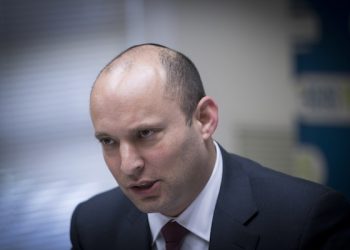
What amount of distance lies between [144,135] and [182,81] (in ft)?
0.61

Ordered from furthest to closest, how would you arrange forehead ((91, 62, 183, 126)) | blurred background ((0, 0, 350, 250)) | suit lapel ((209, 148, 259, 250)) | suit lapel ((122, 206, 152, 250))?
blurred background ((0, 0, 350, 250)), suit lapel ((122, 206, 152, 250)), suit lapel ((209, 148, 259, 250)), forehead ((91, 62, 183, 126))

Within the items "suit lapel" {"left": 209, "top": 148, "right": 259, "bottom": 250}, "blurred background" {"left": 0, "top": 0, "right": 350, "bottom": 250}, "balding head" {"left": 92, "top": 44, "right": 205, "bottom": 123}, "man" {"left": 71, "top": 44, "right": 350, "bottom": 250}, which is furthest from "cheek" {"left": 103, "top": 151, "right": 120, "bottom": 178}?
"blurred background" {"left": 0, "top": 0, "right": 350, "bottom": 250}

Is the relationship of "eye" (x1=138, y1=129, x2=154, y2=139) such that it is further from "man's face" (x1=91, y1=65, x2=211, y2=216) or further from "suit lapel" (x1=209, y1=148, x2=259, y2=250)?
"suit lapel" (x1=209, y1=148, x2=259, y2=250)

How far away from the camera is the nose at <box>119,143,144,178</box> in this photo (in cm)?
129

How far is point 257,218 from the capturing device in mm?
1436

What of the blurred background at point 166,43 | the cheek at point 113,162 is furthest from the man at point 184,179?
the blurred background at point 166,43

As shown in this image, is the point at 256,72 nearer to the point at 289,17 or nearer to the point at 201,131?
the point at 289,17

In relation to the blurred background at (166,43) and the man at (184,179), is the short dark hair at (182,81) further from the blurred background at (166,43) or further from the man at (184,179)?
the blurred background at (166,43)

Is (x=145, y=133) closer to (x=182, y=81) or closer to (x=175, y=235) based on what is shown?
(x=182, y=81)

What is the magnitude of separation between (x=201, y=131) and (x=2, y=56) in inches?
71.4

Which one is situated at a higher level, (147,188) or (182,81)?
(182,81)

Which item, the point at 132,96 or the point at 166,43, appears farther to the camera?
the point at 166,43

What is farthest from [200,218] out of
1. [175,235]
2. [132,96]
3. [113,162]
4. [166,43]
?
[166,43]

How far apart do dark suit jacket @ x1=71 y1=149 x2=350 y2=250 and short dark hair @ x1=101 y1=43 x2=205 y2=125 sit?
0.78 ft
